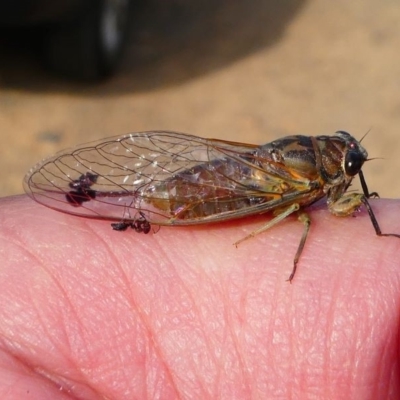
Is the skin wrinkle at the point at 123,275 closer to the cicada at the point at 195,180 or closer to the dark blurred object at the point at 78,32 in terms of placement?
the cicada at the point at 195,180

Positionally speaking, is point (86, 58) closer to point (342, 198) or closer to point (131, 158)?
point (131, 158)

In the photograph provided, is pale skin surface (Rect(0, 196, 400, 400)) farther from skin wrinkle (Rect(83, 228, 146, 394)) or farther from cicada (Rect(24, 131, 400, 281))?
cicada (Rect(24, 131, 400, 281))

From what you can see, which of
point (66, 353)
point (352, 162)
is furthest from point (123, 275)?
point (352, 162)

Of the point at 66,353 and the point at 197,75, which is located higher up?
the point at 197,75

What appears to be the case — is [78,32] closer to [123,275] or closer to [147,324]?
[123,275]

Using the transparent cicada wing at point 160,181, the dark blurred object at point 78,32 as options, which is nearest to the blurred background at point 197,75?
the dark blurred object at point 78,32

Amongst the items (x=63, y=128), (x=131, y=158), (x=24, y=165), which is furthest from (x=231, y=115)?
(x=131, y=158)

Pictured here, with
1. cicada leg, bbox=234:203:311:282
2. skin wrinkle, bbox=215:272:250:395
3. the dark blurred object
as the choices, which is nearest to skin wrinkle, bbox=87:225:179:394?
skin wrinkle, bbox=215:272:250:395
